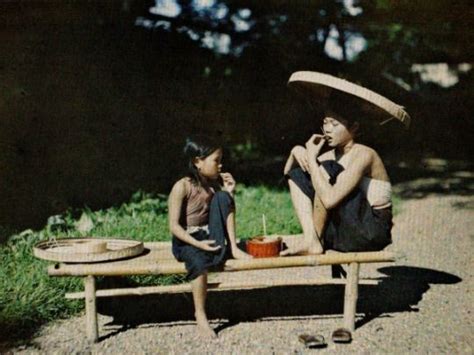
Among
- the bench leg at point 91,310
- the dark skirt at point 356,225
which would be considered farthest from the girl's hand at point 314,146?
the bench leg at point 91,310

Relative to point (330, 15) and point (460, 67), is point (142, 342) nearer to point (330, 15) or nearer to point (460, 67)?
point (330, 15)

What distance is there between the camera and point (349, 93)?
3.40m

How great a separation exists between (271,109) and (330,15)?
3.22 metres

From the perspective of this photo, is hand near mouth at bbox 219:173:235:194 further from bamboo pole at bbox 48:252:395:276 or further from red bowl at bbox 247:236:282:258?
bamboo pole at bbox 48:252:395:276

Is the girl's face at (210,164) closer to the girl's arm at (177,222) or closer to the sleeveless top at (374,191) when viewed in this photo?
the girl's arm at (177,222)

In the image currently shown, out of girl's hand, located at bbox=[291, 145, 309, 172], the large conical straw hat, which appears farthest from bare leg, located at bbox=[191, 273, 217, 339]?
the large conical straw hat

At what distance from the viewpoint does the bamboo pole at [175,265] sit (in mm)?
3145

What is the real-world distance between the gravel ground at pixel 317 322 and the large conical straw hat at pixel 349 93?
1.42 m

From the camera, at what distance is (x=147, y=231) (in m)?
5.40

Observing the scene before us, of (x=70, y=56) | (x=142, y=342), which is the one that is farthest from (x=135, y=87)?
(x=142, y=342)

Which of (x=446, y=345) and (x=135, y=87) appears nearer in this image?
(x=446, y=345)

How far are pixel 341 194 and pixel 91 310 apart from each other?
1.74 metres

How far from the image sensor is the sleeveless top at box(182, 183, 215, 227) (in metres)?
3.57

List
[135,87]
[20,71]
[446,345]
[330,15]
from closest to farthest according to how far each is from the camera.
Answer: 1. [446,345]
2. [20,71]
3. [135,87]
4. [330,15]
